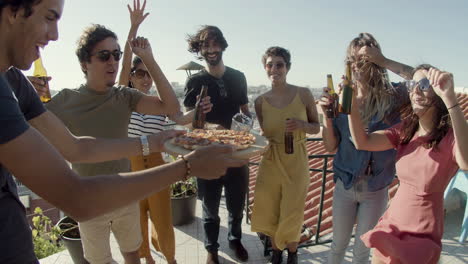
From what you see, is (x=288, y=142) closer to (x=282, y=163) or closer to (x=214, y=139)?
(x=282, y=163)

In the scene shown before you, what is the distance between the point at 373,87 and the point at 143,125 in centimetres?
224

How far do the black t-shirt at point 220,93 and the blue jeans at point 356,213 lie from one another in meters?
1.31

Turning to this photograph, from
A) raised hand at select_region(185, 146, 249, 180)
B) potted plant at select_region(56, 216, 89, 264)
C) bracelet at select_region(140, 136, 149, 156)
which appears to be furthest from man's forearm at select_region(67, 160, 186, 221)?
potted plant at select_region(56, 216, 89, 264)

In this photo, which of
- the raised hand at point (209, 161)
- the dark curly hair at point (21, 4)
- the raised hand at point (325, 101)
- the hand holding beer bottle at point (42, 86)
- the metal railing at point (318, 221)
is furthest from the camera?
the metal railing at point (318, 221)

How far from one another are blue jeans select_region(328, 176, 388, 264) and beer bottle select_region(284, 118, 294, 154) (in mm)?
523

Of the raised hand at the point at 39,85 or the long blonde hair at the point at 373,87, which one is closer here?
the raised hand at the point at 39,85

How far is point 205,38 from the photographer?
9.91 ft

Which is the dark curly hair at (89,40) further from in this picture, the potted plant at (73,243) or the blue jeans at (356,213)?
the blue jeans at (356,213)

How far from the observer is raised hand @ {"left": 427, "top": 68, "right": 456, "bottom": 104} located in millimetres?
1671

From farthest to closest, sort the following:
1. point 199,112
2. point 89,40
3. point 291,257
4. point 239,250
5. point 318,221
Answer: point 318,221 → point 239,250 → point 291,257 → point 199,112 → point 89,40

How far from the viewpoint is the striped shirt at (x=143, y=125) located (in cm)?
301

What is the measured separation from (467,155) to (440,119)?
32 cm

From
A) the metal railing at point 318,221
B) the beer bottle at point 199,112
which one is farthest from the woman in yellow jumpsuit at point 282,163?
the beer bottle at point 199,112

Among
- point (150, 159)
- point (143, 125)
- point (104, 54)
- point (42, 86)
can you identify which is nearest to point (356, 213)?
point (150, 159)
